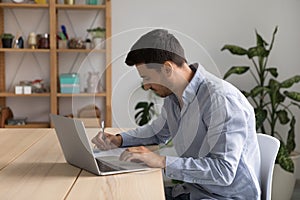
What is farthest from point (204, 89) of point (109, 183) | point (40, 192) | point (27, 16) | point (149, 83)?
point (27, 16)

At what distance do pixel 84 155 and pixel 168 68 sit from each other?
339mm

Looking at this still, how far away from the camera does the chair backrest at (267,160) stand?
5.30ft

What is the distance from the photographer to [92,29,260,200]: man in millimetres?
1420

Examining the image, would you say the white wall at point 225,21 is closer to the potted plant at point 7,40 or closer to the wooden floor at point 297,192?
the wooden floor at point 297,192

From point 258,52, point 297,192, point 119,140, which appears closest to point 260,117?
point 258,52

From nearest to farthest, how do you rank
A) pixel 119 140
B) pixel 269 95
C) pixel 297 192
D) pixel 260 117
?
pixel 119 140
pixel 260 117
pixel 269 95
pixel 297 192

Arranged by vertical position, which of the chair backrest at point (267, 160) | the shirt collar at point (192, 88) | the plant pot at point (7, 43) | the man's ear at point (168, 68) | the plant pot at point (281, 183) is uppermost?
the plant pot at point (7, 43)

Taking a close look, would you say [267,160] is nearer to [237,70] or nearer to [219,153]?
[219,153]

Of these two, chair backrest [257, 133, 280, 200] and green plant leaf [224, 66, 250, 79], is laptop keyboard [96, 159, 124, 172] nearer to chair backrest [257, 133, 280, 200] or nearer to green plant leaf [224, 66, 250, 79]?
chair backrest [257, 133, 280, 200]

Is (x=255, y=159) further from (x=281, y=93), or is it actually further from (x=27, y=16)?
(x=27, y=16)

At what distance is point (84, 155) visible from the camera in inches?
56.4

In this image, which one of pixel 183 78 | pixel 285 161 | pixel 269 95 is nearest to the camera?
pixel 183 78

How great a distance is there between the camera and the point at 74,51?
3617 millimetres

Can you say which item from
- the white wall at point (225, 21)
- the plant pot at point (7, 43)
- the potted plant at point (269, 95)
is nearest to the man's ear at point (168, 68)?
the potted plant at point (269, 95)
